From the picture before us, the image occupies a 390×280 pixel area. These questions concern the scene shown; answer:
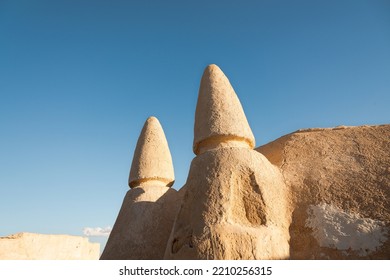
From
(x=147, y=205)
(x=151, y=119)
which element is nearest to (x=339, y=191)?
(x=147, y=205)

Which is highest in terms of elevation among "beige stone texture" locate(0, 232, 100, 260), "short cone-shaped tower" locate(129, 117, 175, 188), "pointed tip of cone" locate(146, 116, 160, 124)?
"pointed tip of cone" locate(146, 116, 160, 124)

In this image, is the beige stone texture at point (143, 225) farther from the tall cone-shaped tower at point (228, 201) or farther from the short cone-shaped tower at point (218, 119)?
the short cone-shaped tower at point (218, 119)

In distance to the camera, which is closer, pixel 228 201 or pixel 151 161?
pixel 228 201

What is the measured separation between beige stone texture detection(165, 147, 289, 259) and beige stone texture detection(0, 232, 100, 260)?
1315 centimetres

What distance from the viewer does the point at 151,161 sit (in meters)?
10.0

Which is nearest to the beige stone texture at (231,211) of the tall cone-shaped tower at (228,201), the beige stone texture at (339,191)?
the tall cone-shaped tower at (228,201)

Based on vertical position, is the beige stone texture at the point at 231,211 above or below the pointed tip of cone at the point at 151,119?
below

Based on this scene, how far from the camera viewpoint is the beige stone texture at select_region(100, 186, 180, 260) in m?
8.52

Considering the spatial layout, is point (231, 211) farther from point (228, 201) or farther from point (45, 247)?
point (45, 247)

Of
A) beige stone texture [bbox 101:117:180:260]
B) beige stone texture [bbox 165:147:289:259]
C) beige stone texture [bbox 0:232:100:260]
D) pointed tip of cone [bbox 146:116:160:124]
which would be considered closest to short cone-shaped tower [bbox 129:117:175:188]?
beige stone texture [bbox 101:117:180:260]

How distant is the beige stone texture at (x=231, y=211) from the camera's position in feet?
18.7

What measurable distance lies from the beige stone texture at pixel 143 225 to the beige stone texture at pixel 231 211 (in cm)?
210

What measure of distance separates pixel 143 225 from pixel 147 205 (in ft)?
1.76

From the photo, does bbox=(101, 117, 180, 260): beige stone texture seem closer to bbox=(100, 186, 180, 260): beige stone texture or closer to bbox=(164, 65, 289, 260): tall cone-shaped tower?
bbox=(100, 186, 180, 260): beige stone texture
